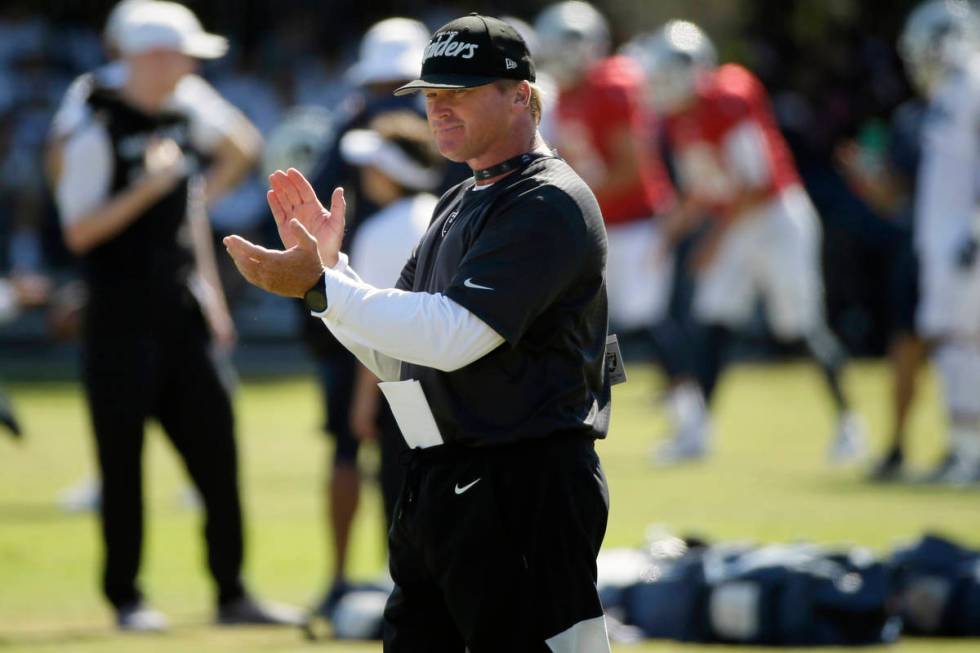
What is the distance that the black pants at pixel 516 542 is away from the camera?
4348mm

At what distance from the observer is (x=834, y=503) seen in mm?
10648

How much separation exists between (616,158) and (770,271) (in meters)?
1.36

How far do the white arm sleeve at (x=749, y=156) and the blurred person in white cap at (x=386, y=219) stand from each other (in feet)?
17.1

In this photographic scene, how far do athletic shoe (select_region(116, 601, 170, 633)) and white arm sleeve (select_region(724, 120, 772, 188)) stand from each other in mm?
6387

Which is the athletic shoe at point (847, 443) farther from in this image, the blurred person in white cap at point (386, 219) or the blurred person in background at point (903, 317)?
the blurred person in white cap at point (386, 219)

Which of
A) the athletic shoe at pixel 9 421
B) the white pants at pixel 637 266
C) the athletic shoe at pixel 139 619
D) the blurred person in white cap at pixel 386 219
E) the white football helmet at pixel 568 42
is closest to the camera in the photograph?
the athletic shoe at pixel 9 421

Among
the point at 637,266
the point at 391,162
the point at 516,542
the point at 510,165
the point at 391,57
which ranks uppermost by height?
the point at 510,165

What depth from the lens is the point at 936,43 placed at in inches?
455

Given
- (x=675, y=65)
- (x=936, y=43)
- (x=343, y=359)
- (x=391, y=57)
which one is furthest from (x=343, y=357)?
(x=675, y=65)

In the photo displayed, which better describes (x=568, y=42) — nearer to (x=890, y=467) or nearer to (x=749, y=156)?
(x=749, y=156)

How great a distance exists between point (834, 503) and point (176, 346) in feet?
14.2

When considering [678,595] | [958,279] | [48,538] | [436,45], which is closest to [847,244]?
[958,279]

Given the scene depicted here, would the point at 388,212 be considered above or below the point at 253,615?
above

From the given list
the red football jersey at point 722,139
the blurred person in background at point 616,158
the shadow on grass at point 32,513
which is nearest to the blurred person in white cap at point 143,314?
the shadow on grass at point 32,513
